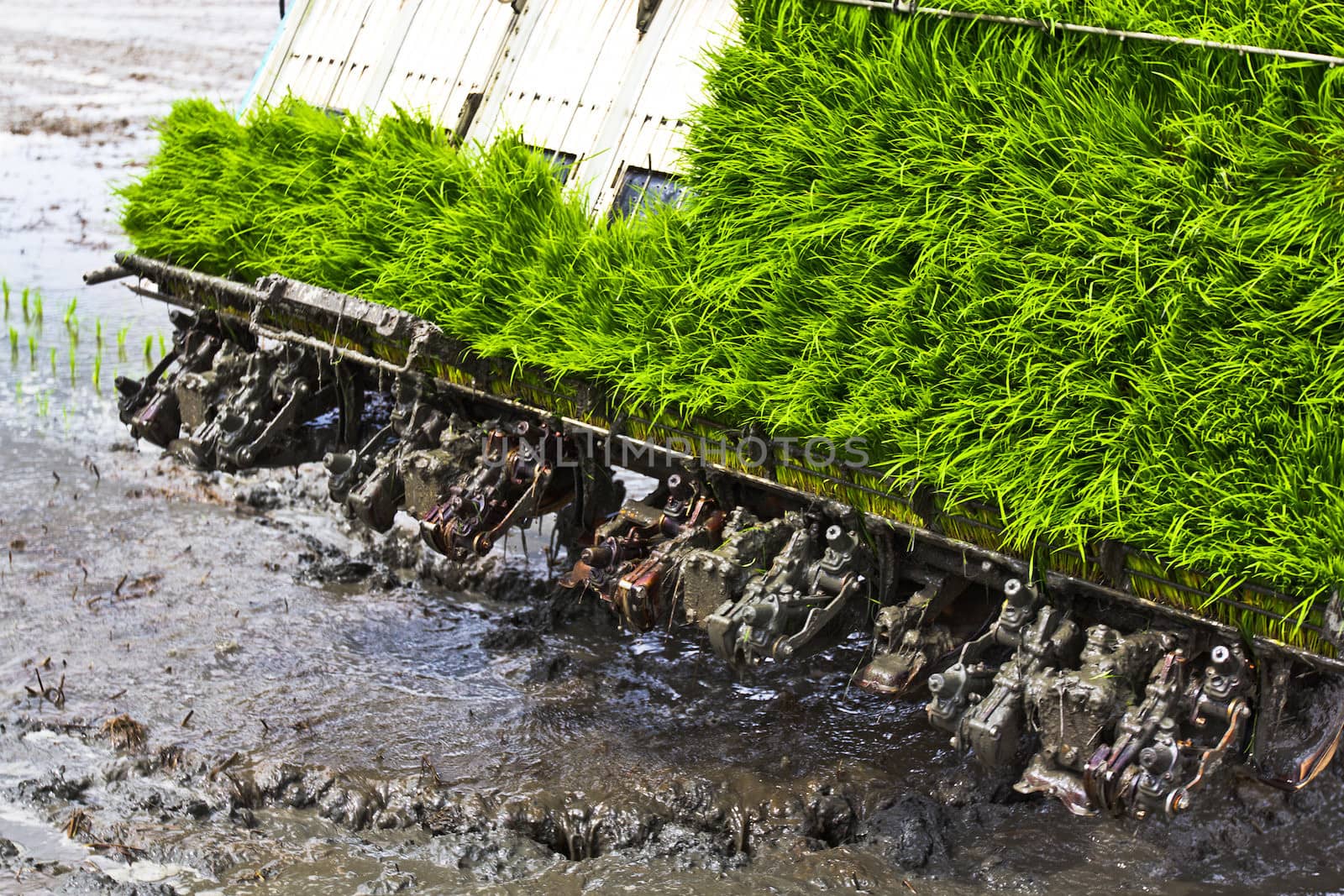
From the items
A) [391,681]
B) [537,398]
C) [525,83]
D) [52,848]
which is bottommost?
[52,848]

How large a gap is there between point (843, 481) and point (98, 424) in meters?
5.64

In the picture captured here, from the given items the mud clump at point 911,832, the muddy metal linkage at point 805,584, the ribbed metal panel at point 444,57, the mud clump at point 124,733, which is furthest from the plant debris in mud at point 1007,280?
the mud clump at point 124,733

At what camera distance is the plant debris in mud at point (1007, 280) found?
377 centimetres

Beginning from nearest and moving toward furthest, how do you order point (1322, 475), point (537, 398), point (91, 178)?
point (1322, 475) < point (537, 398) < point (91, 178)

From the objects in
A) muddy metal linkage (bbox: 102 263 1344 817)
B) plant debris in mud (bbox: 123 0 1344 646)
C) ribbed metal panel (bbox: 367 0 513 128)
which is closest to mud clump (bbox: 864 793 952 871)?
muddy metal linkage (bbox: 102 263 1344 817)

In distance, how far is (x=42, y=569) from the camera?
6.93 meters

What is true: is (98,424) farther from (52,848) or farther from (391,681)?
(52,848)

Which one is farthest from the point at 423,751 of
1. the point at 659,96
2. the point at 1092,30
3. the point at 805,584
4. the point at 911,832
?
the point at 1092,30

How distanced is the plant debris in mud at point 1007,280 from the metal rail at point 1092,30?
0.03 meters

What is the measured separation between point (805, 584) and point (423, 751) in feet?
5.05

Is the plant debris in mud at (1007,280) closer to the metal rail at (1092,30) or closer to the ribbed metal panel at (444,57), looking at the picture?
the metal rail at (1092,30)

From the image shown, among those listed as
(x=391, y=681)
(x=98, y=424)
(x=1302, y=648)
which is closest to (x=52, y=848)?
(x=391, y=681)

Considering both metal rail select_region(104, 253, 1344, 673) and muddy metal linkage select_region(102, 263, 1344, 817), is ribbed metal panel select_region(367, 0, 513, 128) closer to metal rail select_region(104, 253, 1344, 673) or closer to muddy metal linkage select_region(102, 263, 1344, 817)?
metal rail select_region(104, 253, 1344, 673)

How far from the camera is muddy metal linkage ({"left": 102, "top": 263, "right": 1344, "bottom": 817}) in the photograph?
13.2 ft
